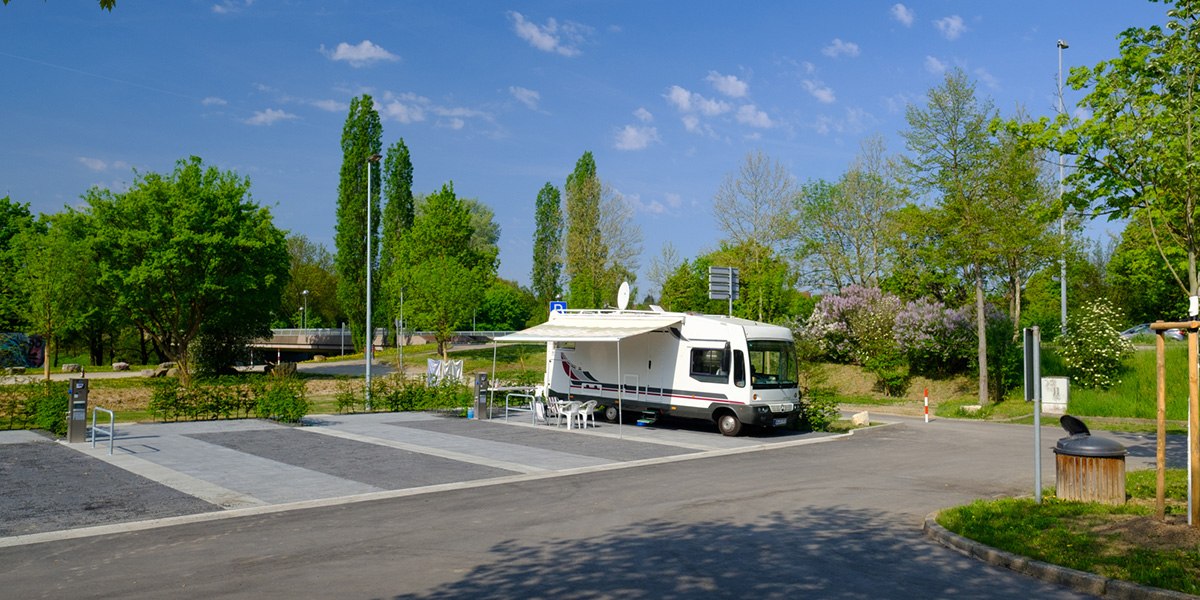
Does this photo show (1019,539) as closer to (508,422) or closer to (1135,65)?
(1135,65)

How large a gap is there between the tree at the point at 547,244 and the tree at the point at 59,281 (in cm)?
3466

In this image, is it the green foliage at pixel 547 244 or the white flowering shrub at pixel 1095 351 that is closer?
the white flowering shrub at pixel 1095 351

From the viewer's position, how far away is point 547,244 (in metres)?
71.6

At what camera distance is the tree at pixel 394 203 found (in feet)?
208

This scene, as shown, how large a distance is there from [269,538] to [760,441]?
38.7 feet

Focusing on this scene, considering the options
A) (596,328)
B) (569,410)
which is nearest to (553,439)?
(569,410)

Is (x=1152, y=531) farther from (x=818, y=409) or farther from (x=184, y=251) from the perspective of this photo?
(x=184, y=251)

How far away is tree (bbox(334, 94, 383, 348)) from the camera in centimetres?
5672

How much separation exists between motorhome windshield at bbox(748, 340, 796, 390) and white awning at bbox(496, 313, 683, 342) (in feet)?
6.58

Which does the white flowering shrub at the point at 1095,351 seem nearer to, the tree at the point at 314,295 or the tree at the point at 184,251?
the tree at the point at 184,251

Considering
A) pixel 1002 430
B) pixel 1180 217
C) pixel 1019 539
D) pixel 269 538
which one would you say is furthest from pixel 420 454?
pixel 1002 430

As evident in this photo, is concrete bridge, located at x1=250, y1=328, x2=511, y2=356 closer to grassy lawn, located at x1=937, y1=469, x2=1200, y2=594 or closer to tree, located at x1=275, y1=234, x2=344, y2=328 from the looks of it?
tree, located at x1=275, y1=234, x2=344, y2=328

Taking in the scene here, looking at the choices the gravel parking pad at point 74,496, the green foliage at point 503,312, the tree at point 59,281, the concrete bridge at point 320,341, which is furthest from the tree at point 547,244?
the gravel parking pad at point 74,496

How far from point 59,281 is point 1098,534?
43.3 meters
